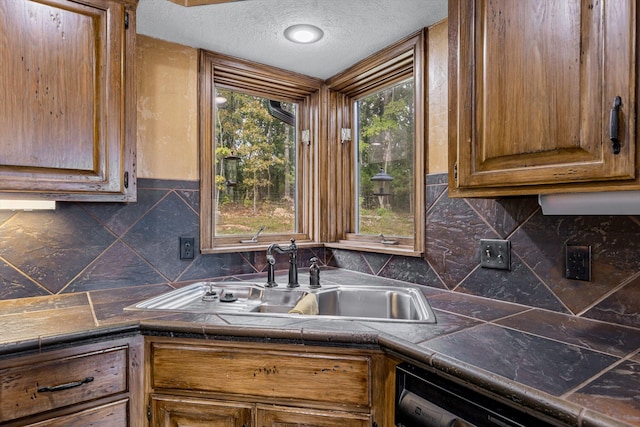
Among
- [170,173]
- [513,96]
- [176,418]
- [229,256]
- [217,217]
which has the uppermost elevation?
[513,96]

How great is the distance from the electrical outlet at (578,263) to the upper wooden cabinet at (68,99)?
5.36 ft

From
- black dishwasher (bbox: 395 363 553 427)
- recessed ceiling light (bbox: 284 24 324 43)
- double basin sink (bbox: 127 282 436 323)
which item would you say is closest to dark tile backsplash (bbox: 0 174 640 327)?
double basin sink (bbox: 127 282 436 323)

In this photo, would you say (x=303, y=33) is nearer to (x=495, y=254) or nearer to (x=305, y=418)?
(x=495, y=254)

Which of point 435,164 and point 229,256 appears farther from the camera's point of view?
point 229,256

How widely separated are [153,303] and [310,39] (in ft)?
4.61

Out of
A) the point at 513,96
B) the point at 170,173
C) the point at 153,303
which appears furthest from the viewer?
the point at 170,173

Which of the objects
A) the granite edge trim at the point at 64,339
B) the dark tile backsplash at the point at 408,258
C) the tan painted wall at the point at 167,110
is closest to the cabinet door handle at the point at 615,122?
the dark tile backsplash at the point at 408,258

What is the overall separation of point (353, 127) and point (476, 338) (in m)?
1.60

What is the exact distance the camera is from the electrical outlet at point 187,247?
1.82 meters

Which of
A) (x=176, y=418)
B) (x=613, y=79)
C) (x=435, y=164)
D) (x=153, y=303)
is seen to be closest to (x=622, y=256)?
(x=613, y=79)

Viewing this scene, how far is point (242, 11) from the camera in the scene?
5.06 ft

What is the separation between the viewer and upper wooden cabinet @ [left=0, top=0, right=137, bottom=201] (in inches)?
46.8

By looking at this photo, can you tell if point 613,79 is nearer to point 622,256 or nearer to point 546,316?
point 622,256

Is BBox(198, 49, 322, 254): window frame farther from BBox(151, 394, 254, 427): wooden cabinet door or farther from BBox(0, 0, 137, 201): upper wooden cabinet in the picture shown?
BBox(151, 394, 254, 427): wooden cabinet door
